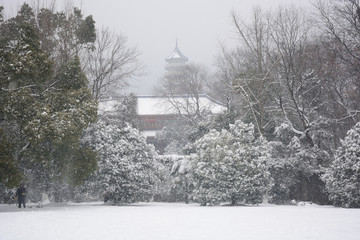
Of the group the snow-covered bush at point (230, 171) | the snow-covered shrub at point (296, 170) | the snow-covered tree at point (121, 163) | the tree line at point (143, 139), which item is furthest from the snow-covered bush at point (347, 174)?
the snow-covered tree at point (121, 163)

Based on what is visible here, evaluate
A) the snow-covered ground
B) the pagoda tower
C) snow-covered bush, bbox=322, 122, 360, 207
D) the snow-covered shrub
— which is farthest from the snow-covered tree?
the pagoda tower

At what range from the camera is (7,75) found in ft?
48.7

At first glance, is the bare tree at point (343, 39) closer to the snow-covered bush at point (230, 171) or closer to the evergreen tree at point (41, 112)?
the snow-covered bush at point (230, 171)

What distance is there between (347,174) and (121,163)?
32.3ft

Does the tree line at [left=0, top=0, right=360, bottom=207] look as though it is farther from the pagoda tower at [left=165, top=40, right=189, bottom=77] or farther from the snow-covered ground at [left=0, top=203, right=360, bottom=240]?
the pagoda tower at [left=165, top=40, right=189, bottom=77]

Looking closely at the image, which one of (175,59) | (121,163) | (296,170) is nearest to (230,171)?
(296,170)

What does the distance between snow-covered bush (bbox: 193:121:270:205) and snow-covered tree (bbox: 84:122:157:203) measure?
9.19ft

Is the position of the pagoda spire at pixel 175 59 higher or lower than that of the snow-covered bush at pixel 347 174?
higher

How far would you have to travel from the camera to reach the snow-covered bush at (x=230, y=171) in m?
18.4

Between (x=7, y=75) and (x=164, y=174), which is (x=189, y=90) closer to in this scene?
(x=164, y=174)

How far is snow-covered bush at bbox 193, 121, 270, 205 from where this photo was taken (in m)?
18.4

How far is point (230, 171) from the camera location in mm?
18516

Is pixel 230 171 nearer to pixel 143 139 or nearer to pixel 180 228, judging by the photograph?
pixel 143 139

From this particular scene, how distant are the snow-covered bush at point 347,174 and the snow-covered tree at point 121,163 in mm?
8611
